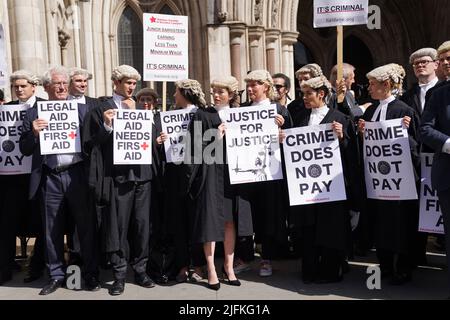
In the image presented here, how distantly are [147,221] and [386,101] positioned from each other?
2.63 meters

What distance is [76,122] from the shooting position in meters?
5.20

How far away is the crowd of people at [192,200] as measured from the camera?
16.6 feet

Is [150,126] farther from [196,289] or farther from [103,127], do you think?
[196,289]

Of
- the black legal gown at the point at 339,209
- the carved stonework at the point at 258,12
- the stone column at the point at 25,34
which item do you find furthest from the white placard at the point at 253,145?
the carved stonework at the point at 258,12

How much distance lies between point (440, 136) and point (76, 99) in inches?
142

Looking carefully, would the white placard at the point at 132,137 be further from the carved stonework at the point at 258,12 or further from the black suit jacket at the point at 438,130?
the carved stonework at the point at 258,12

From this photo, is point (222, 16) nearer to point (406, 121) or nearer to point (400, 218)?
point (406, 121)

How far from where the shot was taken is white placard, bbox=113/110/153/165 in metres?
5.00

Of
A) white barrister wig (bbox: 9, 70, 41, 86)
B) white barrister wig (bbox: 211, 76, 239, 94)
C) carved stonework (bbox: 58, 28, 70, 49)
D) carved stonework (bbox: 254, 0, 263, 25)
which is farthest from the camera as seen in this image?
carved stonework (bbox: 254, 0, 263, 25)

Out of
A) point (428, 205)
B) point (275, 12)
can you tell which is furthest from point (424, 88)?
point (275, 12)

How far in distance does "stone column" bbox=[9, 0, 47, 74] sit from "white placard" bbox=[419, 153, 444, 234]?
6.02 metres

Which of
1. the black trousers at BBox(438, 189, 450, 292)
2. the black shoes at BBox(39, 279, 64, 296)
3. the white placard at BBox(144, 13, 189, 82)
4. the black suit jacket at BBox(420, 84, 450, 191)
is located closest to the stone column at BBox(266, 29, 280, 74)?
the white placard at BBox(144, 13, 189, 82)

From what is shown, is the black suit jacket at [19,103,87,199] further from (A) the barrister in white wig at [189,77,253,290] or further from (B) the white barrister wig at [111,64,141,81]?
(A) the barrister in white wig at [189,77,253,290]

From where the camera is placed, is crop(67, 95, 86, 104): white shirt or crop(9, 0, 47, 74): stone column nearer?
crop(67, 95, 86, 104): white shirt
